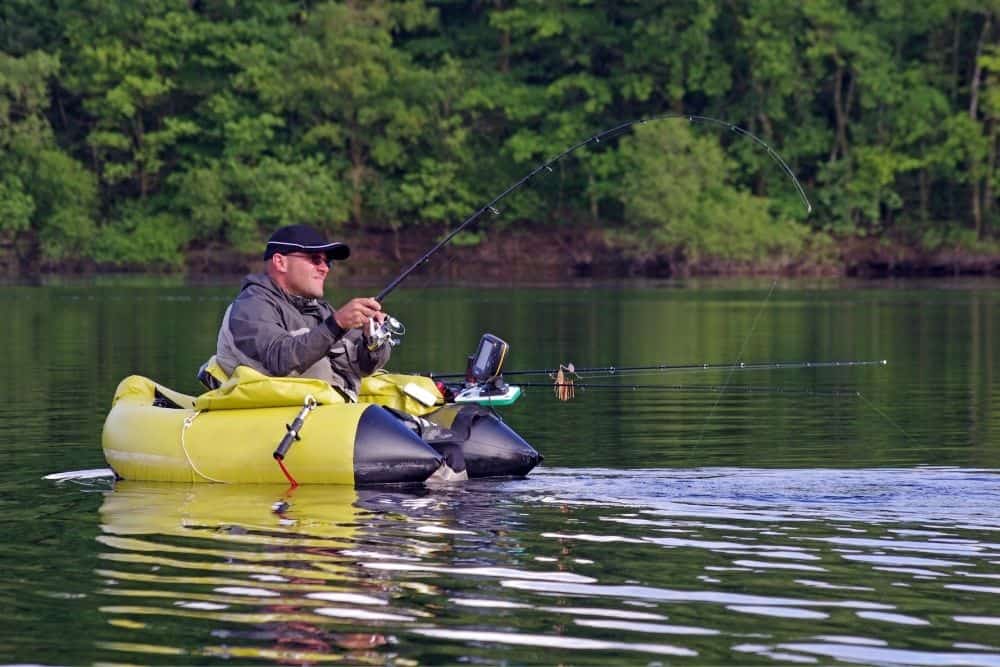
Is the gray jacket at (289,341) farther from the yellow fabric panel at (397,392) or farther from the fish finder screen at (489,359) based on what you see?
the fish finder screen at (489,359)

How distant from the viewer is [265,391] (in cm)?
1254

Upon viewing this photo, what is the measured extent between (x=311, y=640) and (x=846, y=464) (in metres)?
6.57

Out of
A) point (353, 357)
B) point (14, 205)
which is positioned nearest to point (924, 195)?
point (14, 205)

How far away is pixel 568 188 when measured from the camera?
228 ft

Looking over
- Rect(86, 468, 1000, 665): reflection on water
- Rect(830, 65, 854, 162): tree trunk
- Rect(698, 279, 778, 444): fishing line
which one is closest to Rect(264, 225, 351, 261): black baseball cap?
Rect(86, 468, 1000, 665): reflection on water

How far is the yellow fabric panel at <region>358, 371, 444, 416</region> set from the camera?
44.5 feet

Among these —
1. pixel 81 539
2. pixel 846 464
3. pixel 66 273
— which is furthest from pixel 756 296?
pixel 81 539

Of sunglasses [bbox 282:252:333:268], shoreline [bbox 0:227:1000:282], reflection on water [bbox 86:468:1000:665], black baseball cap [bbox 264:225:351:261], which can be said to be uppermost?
shoreline [bbox 0:227:1000:282]

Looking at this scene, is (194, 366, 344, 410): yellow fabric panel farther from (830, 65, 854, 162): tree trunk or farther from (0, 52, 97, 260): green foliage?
(830, 65, 854, 162): tree trunk

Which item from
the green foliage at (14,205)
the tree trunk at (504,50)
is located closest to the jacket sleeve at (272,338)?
the green foliage at (14,205)

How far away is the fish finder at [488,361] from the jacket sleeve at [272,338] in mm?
1233

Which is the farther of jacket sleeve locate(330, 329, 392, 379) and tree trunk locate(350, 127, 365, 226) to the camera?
tree trunk locate(350, 127, 365, 226)

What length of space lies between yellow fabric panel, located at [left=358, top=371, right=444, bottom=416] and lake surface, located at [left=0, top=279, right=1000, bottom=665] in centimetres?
74

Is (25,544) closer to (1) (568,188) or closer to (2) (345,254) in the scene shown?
(2) (345,254)
